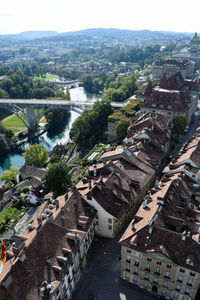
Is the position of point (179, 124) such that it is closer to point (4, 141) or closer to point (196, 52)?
point (4, 141)

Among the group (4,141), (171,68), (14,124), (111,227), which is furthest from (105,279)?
(171,68)

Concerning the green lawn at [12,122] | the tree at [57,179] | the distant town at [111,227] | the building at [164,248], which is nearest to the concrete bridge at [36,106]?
the green lawn at [12,122]

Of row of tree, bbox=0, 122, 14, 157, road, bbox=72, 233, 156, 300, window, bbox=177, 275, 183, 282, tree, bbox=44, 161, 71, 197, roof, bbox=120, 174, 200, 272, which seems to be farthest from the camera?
row of tree, bbox=0, 122, 14, 157

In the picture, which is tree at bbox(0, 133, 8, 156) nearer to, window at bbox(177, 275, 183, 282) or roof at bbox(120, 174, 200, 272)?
roof at bbox(120, 174, 200, 272)

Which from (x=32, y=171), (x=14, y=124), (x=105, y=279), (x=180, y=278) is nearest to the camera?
(x=180, y=278)

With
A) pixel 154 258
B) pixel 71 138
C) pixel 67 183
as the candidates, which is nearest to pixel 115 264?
pixel 154 258

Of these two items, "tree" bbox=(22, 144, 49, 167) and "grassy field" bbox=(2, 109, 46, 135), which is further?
"grassy field" bbox=(2, 109, 46, 135)

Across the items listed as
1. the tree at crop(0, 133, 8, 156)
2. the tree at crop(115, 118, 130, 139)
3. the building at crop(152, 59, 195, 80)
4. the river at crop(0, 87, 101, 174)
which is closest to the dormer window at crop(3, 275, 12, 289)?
the tree at crop(115, 118, 130, 139)
